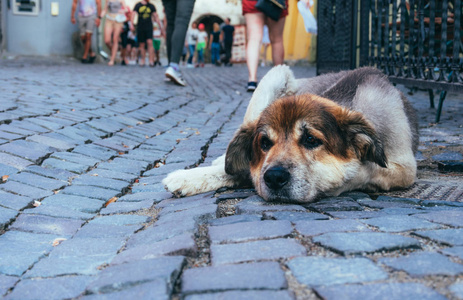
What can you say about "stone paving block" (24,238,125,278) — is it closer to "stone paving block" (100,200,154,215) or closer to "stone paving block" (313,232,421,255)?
"stone paving block" (100,200,154,215)

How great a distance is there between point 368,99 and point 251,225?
1829mm

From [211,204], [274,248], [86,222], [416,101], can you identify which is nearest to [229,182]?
[211,204]

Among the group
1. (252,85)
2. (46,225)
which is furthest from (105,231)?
(252,85)

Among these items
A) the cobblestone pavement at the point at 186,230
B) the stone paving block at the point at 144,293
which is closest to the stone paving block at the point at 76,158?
the cobblestone pavement at the point at 186,230

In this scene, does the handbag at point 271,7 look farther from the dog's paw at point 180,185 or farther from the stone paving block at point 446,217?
the stone paving block at point 446,217

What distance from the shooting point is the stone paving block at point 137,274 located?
208cm

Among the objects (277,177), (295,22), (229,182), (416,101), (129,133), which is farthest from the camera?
(295,22)

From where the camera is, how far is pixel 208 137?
19.8ft

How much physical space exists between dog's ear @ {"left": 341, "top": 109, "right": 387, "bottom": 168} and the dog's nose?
1.83ft

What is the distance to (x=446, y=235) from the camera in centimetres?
238

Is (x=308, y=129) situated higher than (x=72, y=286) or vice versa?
(x=308, y=129)

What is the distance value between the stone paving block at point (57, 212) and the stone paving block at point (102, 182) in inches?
23.0

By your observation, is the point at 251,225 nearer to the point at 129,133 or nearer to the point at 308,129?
the point at 308,129

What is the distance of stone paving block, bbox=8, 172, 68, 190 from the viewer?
12.8 ft
